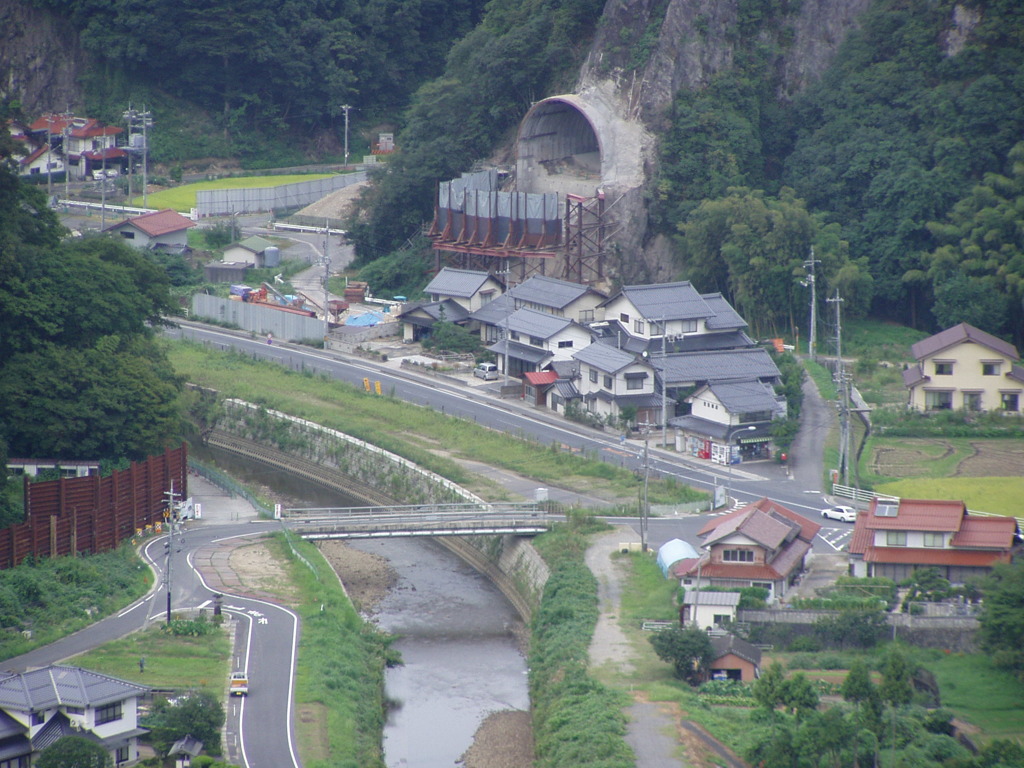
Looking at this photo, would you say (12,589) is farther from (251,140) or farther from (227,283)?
(251,140)

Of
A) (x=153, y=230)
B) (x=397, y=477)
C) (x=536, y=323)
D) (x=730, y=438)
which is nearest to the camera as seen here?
(x=397, y=477)

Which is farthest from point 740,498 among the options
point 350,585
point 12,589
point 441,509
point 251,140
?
point 251,140

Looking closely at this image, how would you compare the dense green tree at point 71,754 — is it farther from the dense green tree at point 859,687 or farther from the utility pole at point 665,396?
the utility pole at point 665,396

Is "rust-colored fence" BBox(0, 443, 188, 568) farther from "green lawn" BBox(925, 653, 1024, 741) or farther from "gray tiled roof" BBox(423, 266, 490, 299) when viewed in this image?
"gray tiled roof" BBox(423, 266, 490, 299)

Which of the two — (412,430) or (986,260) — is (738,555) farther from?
(986,260)

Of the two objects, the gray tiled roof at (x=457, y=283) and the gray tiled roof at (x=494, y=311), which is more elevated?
the gray tiled roof at (x=457, y=283)

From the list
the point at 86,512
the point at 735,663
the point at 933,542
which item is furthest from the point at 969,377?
the point at 86,512

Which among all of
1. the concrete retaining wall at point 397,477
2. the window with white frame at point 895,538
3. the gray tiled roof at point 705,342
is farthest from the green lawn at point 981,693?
the gray tiled roof at point 705,342
